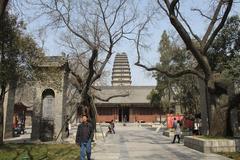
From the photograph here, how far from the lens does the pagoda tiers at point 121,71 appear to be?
7781cm

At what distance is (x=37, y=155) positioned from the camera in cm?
1398

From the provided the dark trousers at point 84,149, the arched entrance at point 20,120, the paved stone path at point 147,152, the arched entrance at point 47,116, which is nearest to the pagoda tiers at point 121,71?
the arched entrance at point 20,120

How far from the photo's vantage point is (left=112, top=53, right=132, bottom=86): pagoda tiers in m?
77.8

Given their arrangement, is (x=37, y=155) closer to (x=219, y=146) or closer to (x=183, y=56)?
(x=219, y=146)

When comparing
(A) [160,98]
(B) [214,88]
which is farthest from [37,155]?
(A) [160,98]

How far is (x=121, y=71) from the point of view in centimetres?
7925

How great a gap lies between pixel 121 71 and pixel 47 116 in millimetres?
57400

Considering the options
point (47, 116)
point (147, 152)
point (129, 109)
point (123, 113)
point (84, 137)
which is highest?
point (129, 109)

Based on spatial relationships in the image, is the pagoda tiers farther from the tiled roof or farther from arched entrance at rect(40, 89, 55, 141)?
arched entrance at rect(40, 89, 55, 141)

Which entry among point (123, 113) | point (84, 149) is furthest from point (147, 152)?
point (123, 113)

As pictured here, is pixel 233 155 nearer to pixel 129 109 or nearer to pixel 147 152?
pixel 147 152

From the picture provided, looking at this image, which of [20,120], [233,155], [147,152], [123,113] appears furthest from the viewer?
[123,113]

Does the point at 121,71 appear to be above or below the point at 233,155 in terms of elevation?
above

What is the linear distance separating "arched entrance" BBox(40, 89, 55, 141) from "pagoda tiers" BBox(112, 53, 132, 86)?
178ft
